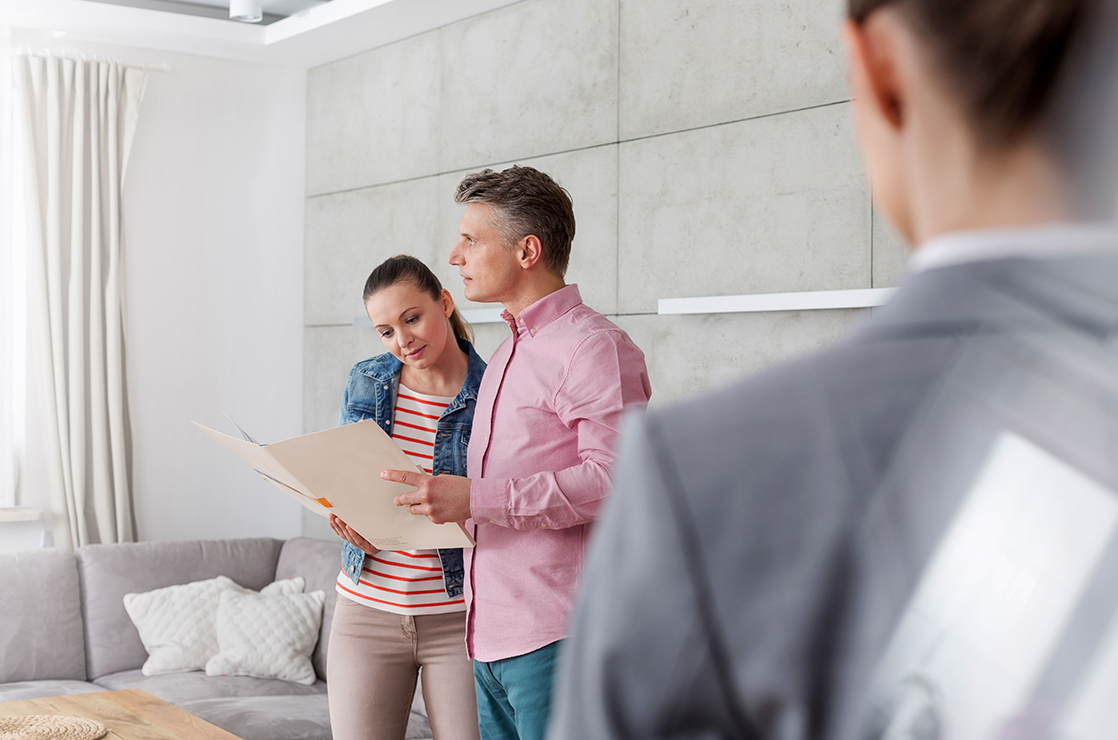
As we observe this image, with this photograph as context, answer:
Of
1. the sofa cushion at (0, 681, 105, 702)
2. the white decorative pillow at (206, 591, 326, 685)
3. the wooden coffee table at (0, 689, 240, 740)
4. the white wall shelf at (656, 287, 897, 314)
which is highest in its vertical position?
the white wall shelf at (656, 287, 897, 314)

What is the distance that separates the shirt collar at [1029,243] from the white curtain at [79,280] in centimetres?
412

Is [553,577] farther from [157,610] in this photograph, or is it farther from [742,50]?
[157,610]

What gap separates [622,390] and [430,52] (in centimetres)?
284

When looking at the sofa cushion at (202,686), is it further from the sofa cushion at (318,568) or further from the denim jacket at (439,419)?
the denim jacket at (439,419)

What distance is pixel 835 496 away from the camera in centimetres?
43

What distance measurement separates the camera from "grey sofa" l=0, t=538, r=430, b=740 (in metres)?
3.42

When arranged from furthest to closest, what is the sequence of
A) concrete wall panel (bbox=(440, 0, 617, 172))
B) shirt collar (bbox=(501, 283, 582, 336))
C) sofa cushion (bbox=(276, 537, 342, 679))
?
sofa cushion (bbox=(276, 537, 342, 679)) < concrete wall panel (bbox=(440, 0, 617, 172)) < shirt collar (bbox=(501, 283, 582, 336))

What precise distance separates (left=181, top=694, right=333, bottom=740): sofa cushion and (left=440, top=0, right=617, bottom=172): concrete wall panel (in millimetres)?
1916

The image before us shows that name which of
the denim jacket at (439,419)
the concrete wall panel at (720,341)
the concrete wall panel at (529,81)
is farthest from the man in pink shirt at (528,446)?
the concrete wall panel at (529,81)

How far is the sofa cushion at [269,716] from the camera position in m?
3.12

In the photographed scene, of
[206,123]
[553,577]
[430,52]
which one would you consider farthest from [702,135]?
[206,123]

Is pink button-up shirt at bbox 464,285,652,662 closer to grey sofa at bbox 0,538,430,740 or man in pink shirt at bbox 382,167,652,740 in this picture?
man in pink shirt at bbox 382,167,652,740

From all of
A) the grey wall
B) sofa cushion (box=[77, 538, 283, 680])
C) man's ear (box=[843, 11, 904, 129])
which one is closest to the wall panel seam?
the grey wall

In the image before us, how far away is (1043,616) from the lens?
A: 425 mm
